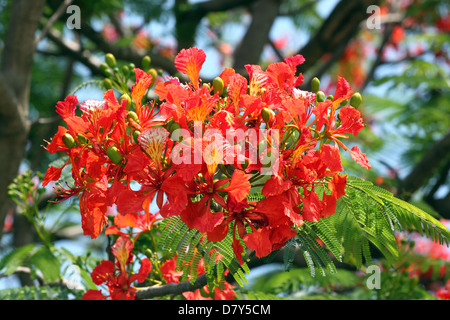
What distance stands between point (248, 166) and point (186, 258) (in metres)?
0.43

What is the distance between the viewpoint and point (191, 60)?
5.55ft

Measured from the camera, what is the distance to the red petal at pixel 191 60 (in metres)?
1.69

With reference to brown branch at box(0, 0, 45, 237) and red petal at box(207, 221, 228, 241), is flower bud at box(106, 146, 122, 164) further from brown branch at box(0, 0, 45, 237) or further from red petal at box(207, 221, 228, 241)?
brown branch at box(0, 0, 45, 237)

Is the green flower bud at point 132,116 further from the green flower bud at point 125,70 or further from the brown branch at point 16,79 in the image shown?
the brown branch at point 16,79

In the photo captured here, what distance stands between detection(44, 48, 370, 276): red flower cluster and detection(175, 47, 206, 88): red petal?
0.10 meters

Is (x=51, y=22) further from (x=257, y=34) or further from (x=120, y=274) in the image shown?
(x=120, y=274)

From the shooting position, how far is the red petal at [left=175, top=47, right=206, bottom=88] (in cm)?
169

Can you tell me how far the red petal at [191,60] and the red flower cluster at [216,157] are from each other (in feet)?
0.32

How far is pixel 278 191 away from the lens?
4.65ft

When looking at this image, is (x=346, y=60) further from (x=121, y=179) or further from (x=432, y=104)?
(x=121, y=179)

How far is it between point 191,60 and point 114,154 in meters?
0.43

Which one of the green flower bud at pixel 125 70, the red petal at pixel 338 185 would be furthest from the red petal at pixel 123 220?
the red petal at pixel 338 185

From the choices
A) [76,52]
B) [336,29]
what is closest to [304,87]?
[336,29]
